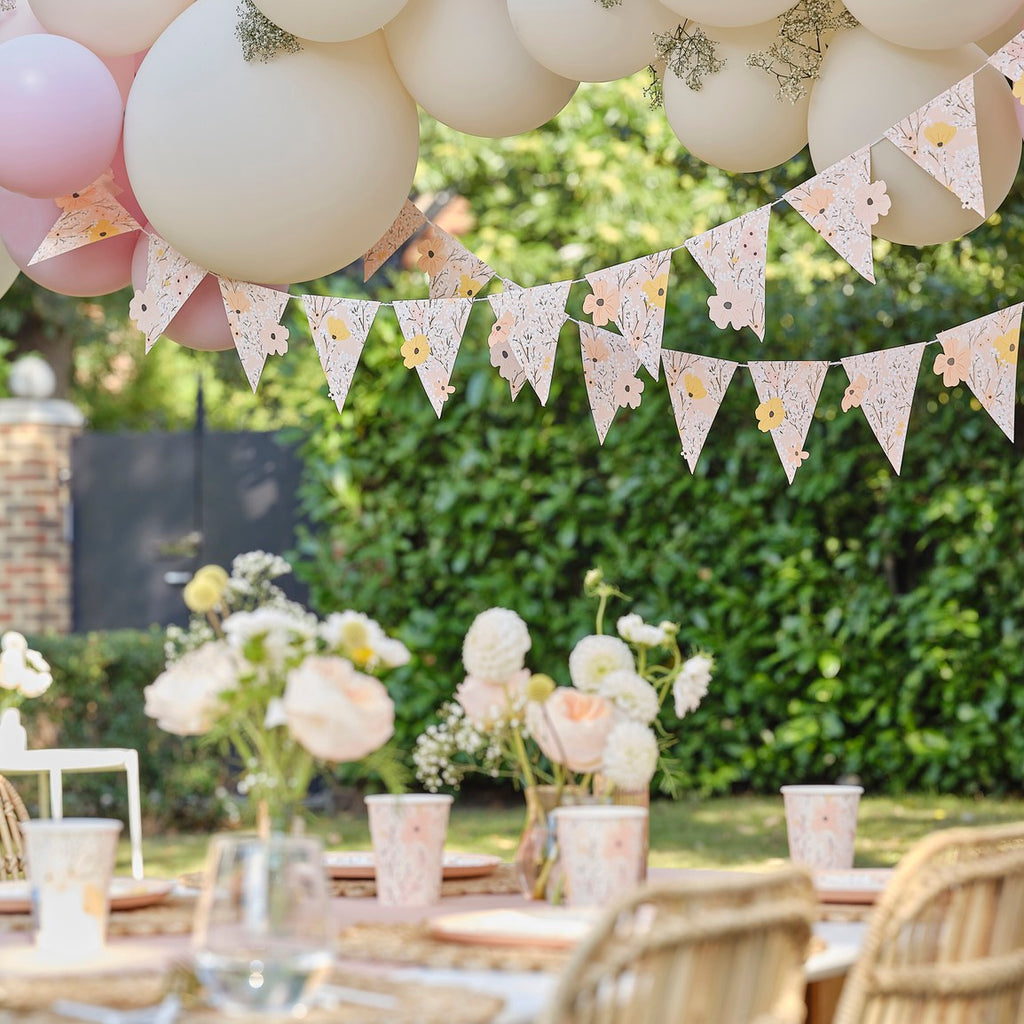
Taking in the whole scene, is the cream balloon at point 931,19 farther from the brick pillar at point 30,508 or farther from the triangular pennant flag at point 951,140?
the brick pillar at point 30,508

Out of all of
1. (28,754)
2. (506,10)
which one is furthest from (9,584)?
(506,10)

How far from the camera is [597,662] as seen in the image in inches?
71.0

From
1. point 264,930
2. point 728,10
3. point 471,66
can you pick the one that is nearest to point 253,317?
point 471,66

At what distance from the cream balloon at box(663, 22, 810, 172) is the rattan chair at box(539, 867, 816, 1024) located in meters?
1.65

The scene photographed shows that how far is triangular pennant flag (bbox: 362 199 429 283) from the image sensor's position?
10.7 feet

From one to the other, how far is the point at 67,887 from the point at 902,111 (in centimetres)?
179

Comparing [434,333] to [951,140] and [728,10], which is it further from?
[951,140]

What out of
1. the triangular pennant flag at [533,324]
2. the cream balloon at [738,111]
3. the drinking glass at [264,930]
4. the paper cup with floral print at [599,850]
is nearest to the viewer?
the drinking glass at [264,930]

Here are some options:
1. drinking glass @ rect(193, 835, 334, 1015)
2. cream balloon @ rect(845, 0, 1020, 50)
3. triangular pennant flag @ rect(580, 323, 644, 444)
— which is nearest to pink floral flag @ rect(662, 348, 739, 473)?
triangular pennant flag @ rect(580, 323, 644, 444)

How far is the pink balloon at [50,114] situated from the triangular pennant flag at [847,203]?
4.07 feet

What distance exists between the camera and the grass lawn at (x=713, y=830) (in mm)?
4684

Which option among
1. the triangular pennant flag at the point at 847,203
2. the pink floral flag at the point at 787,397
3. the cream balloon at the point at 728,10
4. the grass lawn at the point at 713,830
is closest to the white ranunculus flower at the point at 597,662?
the triangular pennant flag at the point at 847,203

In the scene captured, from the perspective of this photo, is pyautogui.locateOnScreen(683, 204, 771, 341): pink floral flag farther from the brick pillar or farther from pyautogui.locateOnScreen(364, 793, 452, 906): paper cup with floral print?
the brick pillar

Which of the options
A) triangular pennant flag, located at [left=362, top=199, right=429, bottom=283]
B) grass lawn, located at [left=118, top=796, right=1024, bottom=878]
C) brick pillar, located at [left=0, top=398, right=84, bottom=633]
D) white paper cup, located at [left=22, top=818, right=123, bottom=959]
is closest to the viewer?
white paper cup, located at [left=22, top=818, right=123, bottom=959]
